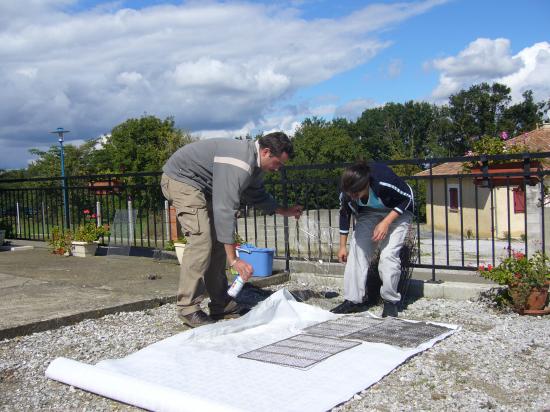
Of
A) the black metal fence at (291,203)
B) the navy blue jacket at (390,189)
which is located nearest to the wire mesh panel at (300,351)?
the navy blue jacket at (390,189)

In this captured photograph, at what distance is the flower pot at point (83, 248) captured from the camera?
7188 millimetres

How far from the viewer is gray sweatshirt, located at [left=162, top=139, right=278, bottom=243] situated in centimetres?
360

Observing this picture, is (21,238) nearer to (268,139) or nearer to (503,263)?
(268,139)

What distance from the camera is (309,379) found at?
Answer: 2842mm

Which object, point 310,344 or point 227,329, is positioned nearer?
point 310,344

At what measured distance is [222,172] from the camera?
3709 millimetres

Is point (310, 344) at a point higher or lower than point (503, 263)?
lower

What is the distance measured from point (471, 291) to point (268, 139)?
7.15 feet

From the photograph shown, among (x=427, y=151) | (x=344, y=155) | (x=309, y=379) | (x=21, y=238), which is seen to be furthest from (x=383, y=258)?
(x=427, y=151)

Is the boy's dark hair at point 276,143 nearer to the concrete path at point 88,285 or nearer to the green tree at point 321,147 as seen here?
the concrete path at point 88,285

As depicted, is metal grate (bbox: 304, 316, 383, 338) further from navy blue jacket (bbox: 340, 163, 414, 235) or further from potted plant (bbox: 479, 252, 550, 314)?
potted plant (bbox: 479, 252, 550, 314)

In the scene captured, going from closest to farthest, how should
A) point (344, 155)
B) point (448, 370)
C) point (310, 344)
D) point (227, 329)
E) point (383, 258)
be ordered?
1. point (448, 370)
2. point (310, 344)
3. point (227, 329)
4. point (383, 258)
5. point (344, 155)

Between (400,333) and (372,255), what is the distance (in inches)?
35.5

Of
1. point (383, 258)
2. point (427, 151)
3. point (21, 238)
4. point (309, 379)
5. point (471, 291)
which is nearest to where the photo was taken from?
point (309, 379)
